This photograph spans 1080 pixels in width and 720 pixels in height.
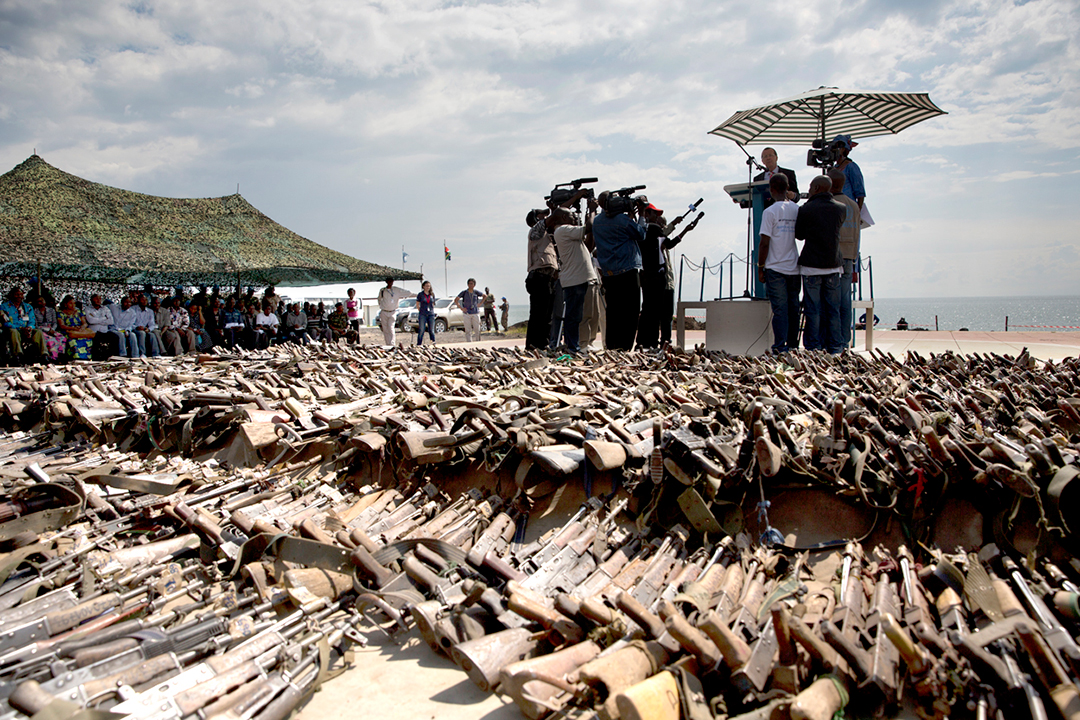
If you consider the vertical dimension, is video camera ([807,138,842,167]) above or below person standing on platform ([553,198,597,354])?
above

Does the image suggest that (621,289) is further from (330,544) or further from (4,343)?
(4,343)

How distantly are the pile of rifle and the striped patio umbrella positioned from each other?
22.0ft

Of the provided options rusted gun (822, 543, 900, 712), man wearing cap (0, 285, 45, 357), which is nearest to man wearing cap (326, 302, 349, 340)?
man wearing cap (0, 285, 45, 357)

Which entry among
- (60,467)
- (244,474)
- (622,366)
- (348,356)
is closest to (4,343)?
→ (348,356)

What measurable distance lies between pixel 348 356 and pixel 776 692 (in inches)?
356

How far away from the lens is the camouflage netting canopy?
1330 cm

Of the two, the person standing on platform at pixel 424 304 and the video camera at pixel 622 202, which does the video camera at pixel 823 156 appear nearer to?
the video camera at pixel 622 202

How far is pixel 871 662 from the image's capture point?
1.93m

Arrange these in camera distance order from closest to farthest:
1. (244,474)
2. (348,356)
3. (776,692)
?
(776,692), (244,474), (348,356)

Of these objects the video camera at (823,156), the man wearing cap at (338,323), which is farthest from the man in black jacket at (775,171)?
the man wearing cap at (338,323)

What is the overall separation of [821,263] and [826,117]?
4.86 metres

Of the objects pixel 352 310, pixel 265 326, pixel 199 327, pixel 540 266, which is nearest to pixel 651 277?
pixel 540 266

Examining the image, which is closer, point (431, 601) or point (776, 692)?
point (776, 692)

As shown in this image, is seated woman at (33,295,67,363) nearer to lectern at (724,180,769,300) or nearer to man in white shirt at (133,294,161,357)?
man in white shirt at (133,294,161,357)
